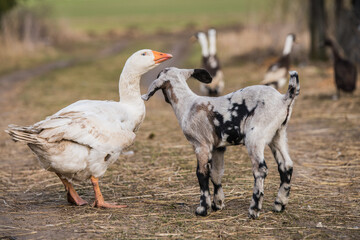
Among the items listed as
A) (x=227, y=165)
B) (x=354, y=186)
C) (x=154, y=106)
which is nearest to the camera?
(x=354, y=186)

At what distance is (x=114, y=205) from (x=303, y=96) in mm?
8372

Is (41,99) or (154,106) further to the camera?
(41,99)

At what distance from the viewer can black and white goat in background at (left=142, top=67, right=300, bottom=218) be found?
4711mm

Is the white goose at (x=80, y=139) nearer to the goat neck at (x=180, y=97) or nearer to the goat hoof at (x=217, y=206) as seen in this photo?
the goat neck at (x=180, y=97)

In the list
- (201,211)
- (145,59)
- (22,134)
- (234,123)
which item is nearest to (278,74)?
(145,59)

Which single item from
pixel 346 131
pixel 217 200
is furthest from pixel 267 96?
pixel 346 131

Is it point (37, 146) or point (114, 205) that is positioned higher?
point (37, 146)

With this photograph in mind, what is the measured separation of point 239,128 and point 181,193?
1.38 m

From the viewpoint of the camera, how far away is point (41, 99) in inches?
530

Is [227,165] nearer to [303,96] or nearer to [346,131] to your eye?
[346,131]

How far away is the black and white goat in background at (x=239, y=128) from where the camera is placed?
4711mm

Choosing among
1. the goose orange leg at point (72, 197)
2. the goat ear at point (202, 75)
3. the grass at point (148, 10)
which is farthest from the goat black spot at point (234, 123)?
the grass at point (148, 10)

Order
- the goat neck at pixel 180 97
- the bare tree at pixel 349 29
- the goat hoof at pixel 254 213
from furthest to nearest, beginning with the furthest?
the bare tree at pixel 349 29, the goat neck at pixel 180 97, the goat hoof at pixel 254 213

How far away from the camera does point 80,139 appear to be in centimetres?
525
